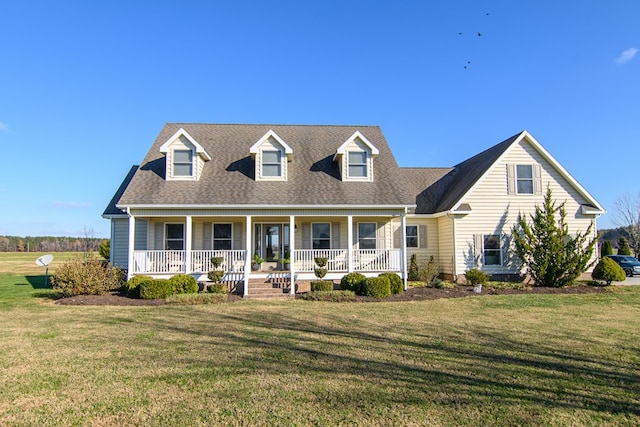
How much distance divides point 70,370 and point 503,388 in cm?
653

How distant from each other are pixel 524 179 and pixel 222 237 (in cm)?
1472

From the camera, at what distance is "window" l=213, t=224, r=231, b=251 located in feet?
63.3

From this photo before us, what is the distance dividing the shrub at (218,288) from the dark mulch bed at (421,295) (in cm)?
36

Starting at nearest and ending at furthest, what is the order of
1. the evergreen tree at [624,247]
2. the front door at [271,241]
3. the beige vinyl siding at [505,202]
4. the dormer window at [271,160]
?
the dormer window at [271,160], the front door at [271,241], the beige vinyl siding at [505,202], the evergreen tree at [624,247]

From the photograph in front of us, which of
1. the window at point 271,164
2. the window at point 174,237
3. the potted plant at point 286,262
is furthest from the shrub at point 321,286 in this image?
the window at point 174,237

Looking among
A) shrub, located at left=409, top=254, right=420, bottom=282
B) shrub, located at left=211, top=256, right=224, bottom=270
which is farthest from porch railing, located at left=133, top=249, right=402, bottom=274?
shrub, located at left=409, top=254, right=420, bottom=282

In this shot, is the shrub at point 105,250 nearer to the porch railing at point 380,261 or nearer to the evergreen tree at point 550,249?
the porch railing at point 380,261

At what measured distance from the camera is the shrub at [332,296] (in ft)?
49.5

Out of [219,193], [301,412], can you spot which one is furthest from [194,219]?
[301,412]

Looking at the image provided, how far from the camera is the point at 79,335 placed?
9094mm

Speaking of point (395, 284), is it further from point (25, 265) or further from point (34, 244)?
point (34, 244)

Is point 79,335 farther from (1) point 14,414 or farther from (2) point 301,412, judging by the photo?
(2) point 301,412

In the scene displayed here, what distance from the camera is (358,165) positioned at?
1920 cm

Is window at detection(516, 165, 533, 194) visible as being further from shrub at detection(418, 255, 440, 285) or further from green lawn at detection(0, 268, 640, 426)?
green lawn at detection(0, 268, 640, 426)
